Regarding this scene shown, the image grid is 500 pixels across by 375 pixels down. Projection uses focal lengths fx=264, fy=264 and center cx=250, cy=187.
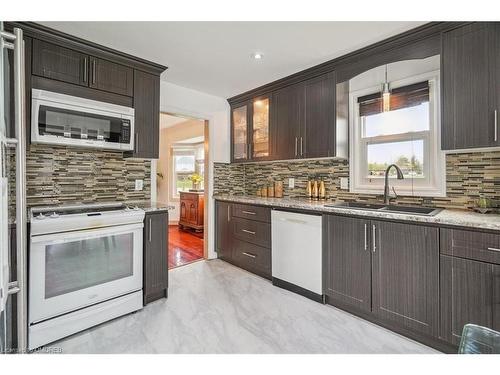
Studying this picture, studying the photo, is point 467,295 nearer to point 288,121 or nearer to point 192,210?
point 288,121

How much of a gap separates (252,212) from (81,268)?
1.78 metres

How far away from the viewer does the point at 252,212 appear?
3176mm

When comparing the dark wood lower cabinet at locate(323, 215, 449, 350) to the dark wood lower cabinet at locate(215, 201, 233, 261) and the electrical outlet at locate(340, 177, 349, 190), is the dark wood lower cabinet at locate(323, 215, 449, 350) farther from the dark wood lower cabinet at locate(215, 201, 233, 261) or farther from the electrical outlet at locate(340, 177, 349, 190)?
the dark wood lower cabinet at locate(215, 201, 233, 261)

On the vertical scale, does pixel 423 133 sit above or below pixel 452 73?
below

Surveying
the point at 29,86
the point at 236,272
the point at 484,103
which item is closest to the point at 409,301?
the point at 484,103

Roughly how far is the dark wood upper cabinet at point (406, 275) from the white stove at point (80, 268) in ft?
6.57

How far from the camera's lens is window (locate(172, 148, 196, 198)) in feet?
21.4

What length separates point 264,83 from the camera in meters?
3.34

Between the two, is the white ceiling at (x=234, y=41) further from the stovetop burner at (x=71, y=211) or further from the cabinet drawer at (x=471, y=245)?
the cabinet drawer at (x=471, y=245)

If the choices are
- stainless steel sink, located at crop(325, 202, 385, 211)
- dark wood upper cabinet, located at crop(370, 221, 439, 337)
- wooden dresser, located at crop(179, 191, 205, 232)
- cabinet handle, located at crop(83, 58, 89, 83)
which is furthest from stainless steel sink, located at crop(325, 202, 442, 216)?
wooden dresser, located at crop(179, 191, 205, 232)

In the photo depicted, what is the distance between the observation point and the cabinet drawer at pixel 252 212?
3.01 m

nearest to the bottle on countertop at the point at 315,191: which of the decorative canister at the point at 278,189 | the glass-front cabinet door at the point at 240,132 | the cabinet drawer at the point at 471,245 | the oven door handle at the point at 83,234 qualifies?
the decorative canister at the point at 278,189

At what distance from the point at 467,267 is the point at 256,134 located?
2.63 meters
